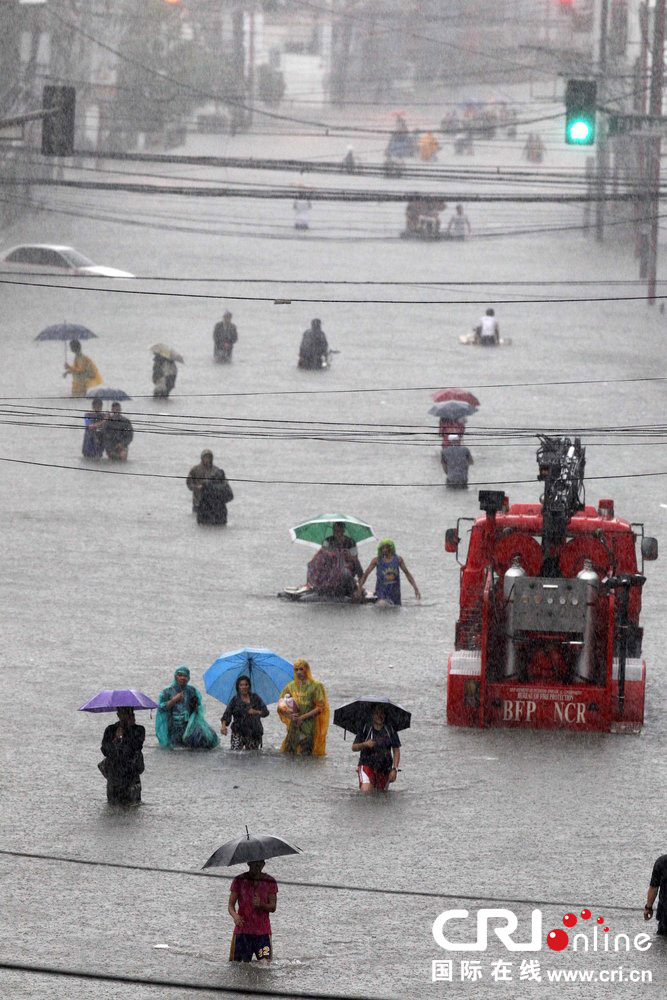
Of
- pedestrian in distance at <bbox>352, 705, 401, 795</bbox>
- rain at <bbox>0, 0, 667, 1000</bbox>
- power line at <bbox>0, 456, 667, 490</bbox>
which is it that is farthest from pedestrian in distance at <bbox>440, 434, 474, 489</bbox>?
pedestrian in distance at <bbox>352, 705, 401, 795</bbox>

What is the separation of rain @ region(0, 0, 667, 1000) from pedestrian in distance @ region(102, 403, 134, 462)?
1.58 feet

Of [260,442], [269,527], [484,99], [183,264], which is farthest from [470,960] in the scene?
[484,99]

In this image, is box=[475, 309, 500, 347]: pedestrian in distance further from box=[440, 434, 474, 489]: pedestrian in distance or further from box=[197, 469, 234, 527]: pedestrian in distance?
box=[197, 469, 234, 527]: pedestrian in distance

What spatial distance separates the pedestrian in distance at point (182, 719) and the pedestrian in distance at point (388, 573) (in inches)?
304

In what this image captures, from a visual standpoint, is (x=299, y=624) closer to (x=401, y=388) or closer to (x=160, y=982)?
(x=160, y=982)

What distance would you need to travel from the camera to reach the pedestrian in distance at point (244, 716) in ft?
72.4

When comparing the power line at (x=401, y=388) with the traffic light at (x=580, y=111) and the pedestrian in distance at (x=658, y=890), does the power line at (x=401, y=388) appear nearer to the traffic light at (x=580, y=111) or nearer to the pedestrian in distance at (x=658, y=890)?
the traffic light at (x=580, y=111)

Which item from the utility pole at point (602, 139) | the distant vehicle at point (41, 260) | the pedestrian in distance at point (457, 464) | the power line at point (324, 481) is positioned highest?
the utility pole at point (602, 139)

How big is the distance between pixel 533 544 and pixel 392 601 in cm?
517

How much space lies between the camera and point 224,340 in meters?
47.1

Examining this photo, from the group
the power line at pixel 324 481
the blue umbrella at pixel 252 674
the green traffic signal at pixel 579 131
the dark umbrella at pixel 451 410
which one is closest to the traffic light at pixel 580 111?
the green traffic signal at pixel 579 131

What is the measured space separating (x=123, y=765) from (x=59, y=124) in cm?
841

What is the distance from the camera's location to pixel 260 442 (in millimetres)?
40812

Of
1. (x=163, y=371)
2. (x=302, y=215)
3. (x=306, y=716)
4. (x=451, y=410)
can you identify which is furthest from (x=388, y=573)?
(x=302, y=215)
